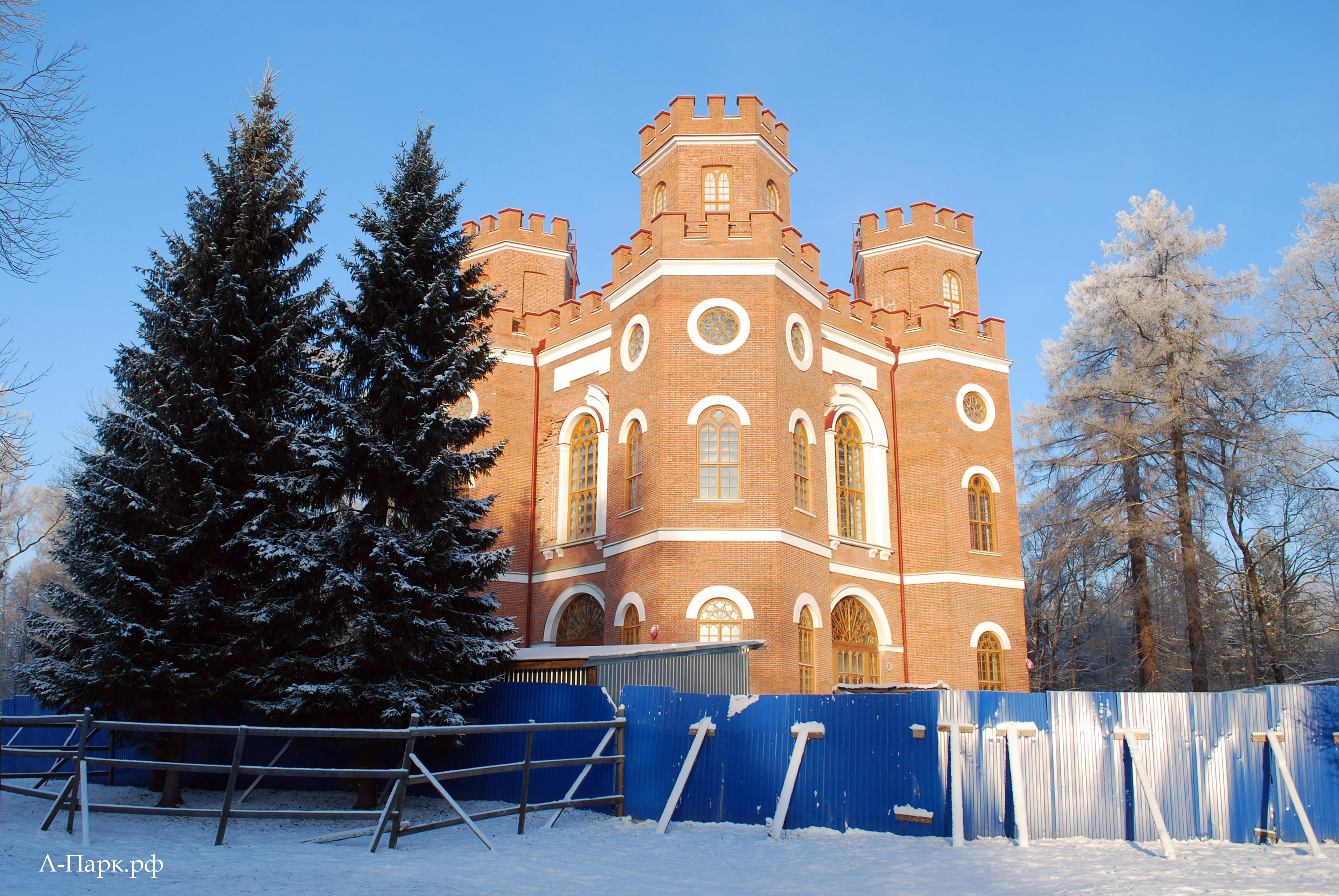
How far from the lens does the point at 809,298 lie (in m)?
22.4

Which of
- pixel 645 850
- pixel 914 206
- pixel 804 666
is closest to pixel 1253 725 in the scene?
pixel 645 850

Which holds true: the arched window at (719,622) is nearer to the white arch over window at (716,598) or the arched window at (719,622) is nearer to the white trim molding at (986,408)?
the white arch over window at (716,598)

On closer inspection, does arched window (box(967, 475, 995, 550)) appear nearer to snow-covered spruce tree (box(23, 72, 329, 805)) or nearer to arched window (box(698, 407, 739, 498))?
arched window (box(698, 407, 739, 498))

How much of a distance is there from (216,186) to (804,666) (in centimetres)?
1437

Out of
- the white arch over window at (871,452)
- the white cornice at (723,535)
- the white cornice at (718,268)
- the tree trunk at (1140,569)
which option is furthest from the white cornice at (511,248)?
the tree trunk at (1140,569)

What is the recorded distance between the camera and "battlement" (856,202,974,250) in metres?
27.5

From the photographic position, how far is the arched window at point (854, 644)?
22125 mm

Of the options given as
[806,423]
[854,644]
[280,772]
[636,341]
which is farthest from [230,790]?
[854,644]

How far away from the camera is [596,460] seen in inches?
904

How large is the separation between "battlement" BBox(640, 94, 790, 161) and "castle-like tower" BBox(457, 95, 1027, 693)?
54 mm

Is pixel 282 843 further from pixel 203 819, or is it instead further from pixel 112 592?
pixel 112 592

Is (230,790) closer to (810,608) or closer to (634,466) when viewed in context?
(634,466)

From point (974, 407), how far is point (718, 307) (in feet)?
29.1

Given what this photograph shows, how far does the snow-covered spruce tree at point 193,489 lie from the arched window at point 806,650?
10571 millimetres
